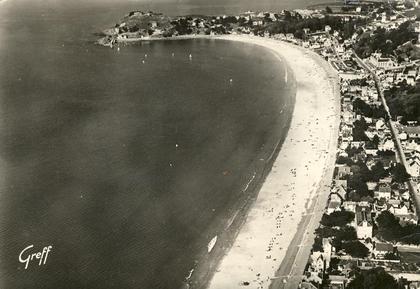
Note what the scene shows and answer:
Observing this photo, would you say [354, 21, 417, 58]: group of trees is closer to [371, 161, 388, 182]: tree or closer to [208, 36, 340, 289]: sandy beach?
[208, 36, 340, 289]: sandy beach

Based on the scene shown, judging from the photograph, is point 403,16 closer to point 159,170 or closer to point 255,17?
point 255,17

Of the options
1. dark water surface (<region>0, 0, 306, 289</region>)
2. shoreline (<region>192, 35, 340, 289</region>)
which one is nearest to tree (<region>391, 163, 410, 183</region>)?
shoreline (<region>192, 35, 340, 289</region>)

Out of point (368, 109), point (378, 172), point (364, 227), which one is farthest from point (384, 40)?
point (364, 227)

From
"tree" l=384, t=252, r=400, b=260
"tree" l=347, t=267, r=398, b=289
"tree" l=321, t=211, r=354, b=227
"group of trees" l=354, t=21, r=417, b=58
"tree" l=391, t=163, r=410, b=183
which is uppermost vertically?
"group of trees" l=354, t=21, r=417, b=58

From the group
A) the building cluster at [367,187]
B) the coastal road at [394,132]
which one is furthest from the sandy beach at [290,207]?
the coastal road at [394,132]

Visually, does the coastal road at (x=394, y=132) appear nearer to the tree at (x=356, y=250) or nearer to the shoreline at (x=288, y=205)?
the shoreline at (x=288, y=205)

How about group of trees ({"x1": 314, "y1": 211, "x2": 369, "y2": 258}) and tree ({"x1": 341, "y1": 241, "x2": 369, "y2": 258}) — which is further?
group of trees ({"x1": 314, "y1": 211, "x2": 369, "y2": 258})

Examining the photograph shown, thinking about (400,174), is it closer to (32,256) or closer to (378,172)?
(378,172)
